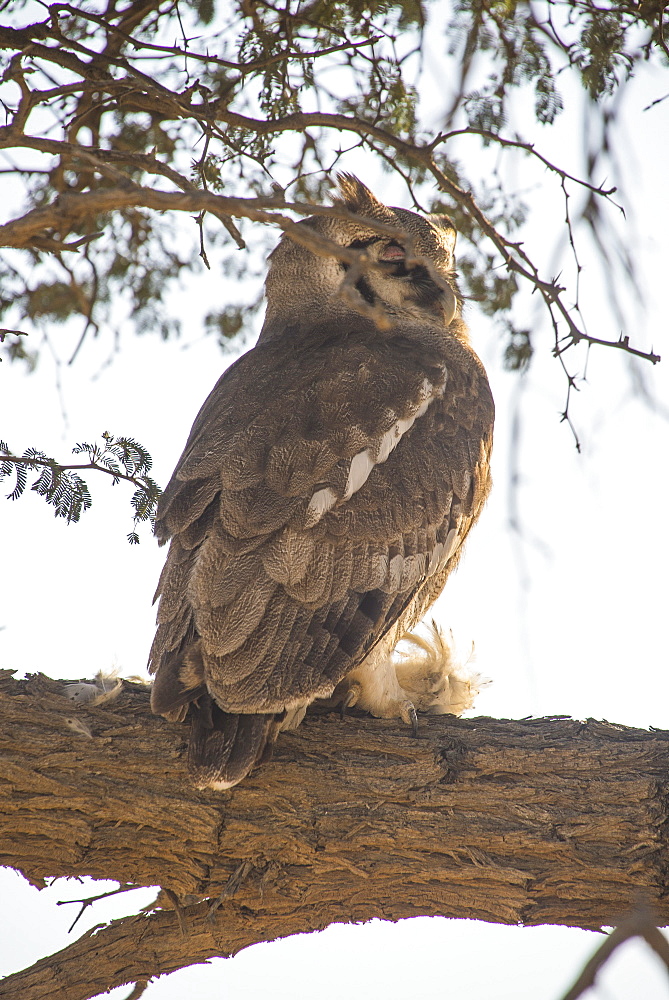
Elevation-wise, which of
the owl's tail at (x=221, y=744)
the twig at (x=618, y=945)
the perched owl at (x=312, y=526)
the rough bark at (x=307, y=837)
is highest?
the perched owl at (x=312, y=526)

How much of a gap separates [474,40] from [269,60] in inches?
27.2

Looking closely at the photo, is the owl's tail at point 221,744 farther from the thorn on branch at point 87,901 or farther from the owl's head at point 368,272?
the owl's head at point 368,272

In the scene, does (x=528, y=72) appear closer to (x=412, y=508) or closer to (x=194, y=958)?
(x=412, y=508)

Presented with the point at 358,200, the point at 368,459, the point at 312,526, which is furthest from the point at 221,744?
the point at 358,200

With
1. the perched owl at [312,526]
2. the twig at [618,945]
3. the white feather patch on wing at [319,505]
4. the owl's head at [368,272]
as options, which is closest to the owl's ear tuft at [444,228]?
the owl's head at [368,272]

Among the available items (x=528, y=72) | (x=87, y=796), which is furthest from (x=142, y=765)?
(x=528, y=72)

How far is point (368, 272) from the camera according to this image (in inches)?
146

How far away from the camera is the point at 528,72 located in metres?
3.20

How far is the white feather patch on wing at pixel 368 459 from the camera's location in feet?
8.77

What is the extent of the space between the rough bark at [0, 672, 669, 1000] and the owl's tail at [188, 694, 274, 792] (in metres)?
0.14

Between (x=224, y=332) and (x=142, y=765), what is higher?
(x=224, y=332)

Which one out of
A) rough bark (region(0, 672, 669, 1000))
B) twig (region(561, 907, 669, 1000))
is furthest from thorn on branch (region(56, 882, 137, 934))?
twig (region(561, 907, 669, 1000))

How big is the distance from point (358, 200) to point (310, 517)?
6.13ft

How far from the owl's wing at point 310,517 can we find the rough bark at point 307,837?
11.6 inches
